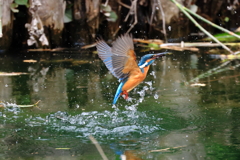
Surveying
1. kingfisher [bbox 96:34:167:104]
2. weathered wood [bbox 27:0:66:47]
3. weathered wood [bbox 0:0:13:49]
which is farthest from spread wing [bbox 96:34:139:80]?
weathered wood [bbox 0:0:13:49]

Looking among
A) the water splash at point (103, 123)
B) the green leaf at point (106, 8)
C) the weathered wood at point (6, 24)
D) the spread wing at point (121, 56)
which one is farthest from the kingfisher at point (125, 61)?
the green leaf at point (106, 8)

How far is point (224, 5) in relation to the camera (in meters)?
7.81

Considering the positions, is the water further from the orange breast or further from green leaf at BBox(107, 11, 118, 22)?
green leaf at BBox(107, 11, 118, 22)

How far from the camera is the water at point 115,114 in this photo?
8.96ft

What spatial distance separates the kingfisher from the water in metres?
0.34

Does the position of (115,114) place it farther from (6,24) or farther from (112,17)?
(112,17)

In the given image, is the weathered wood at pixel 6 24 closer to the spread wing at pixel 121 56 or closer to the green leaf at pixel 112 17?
the green leaf at pixel 112 17

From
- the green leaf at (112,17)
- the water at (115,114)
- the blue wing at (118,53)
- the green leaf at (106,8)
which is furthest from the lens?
the green leaf at (112,17)

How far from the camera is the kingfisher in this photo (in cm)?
302

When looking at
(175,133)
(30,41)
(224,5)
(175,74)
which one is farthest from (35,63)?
(224,5)

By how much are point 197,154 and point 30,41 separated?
4163 millimetres

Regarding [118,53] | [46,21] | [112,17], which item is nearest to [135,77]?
[118,53]

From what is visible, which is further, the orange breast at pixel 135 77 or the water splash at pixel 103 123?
the orange breast at pixel 135 77

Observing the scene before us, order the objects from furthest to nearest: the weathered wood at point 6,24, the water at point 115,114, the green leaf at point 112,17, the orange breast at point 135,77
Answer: the green leaf at point 112,17 < the weathered wood at point 6,24 < the orange breast at point 135,77 < the water at point 115,114
